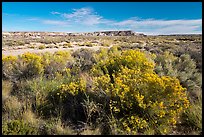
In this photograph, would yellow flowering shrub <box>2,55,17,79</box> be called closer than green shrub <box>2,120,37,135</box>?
No

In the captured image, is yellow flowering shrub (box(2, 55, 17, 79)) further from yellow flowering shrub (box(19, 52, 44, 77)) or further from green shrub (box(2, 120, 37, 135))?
green shrub (box(2, 120, 37, 135))

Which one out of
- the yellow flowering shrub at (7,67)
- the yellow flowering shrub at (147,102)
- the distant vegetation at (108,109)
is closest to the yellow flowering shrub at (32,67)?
the yellow flowering shrub at (7,67)

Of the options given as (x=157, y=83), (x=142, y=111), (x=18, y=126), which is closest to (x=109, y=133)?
(x=142, y=111)

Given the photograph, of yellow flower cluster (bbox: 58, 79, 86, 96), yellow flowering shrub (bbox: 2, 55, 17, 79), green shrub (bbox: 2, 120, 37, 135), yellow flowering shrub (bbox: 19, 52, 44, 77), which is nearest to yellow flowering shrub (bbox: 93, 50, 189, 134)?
yellow flower cluster (bbox: 58, 79, 86, 96)

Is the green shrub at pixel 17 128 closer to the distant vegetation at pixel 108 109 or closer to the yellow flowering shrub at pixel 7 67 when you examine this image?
the distant vegetation at pixel 108 109

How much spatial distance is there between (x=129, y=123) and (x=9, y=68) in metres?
5.05

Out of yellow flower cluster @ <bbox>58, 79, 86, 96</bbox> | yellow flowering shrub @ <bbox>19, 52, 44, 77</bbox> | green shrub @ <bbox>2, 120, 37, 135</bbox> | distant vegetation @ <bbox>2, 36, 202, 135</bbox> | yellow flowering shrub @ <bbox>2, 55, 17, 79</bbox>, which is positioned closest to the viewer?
green shrub @ <bbox>2, 120, 37, 135</bbox>

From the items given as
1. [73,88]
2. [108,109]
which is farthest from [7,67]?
[108,109]

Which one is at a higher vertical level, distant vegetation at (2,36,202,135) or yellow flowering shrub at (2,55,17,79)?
yellow flowering shrub at (2,55,17,79)

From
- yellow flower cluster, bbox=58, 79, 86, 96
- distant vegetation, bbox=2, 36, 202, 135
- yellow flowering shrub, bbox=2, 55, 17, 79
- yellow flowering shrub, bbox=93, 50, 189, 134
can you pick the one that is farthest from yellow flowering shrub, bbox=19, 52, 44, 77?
yellow flowering shrub, bbox=93, 50, 189, 134

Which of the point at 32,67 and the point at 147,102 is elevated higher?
the point at 32,67

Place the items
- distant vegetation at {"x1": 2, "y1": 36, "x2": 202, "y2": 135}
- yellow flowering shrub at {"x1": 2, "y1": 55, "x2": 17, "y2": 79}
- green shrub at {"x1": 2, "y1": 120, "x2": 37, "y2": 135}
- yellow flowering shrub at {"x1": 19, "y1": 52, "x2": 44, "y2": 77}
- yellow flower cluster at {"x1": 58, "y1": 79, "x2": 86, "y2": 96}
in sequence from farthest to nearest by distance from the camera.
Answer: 1. yellow flowering shrub at {"x1": 19, "y1": 52, "x2": 44, "y2": 77}
2. yellow flowering shrub at {"x1": 2, "y1": 55, "x2": 17, "y2": 79}
3. yellow flower cluster at {"x1": 58, "y1": 79, "x2": 86, "y2": 96}
4. distant vegetation at {"x1": 2, "y1": 36, "x2": 202, "y2": 135}
5. green shrub at {"x1": 2, "y1": 120, "x2": 37, "y2": 135}

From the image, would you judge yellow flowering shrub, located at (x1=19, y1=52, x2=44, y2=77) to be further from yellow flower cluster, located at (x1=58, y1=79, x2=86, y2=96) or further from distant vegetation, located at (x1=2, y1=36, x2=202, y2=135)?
yellow flower cluster, located at (x1=58, y1=79, x2=86, y2=96)

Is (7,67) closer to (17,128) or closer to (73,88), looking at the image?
(73,88)
